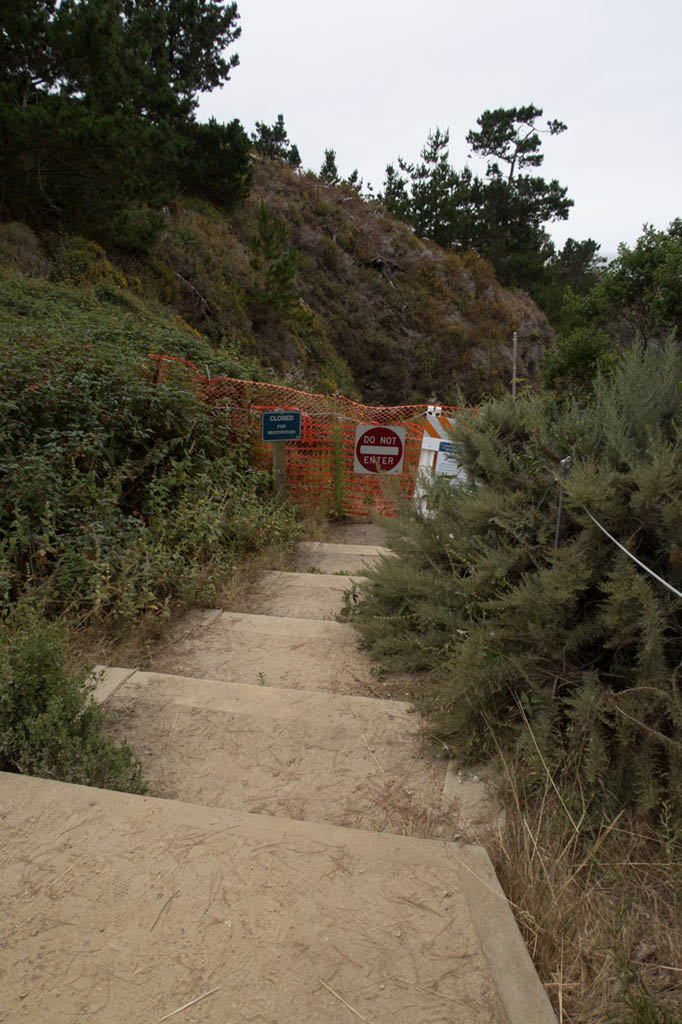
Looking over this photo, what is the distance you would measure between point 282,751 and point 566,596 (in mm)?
1304

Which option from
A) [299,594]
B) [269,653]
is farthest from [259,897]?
[299,594]

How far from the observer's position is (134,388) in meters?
6.22

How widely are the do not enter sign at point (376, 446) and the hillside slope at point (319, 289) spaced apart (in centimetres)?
893

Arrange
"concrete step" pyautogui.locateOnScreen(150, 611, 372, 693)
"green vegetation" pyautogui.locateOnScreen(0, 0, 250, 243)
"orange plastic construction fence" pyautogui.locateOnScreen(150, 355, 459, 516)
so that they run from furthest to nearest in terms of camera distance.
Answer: "green vegetation" pyautogui.locateOnScreen(0, 0, 250, 243) → "orange plastic construction fence" pyautogui.locateOnScreen(150, 355, 459, 516) → "concrete step" pyautogui.locateOnScreen(150, 611, 372, 693)

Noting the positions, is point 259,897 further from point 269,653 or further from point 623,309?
point 623,309

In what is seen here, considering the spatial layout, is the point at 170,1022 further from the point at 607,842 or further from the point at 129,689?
the point at 129,689

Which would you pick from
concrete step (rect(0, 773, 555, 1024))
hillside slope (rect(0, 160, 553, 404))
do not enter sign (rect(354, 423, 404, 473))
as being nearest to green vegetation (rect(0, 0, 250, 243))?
hillside slope (rect(0, 160, 553, 404))

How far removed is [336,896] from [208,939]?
1.10 feet

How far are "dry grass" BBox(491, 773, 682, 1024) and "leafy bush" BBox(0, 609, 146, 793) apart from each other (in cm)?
139

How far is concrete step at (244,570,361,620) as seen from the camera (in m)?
5.07

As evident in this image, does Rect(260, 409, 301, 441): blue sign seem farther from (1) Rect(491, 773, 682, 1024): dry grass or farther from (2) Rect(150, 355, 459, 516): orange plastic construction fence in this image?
(1) Rect(491, 773, 682, 1024): dry grass

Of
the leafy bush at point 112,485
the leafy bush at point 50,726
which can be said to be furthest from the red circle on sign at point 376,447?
the leafy bush at point 50,726

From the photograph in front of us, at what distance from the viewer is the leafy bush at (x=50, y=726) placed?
8.01 ft

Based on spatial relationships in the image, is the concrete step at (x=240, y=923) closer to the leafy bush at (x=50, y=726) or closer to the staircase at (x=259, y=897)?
the staircase at (x=259, y=897)
